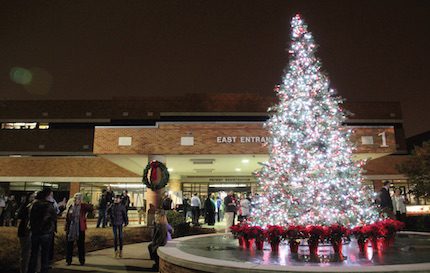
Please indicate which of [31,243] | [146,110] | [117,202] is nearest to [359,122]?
[146,110]

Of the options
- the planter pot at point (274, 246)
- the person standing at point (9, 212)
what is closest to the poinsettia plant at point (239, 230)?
the planter pot at point (274, 246)

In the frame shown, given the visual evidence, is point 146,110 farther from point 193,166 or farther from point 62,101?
point 193,166

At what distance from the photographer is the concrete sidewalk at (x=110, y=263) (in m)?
9.52

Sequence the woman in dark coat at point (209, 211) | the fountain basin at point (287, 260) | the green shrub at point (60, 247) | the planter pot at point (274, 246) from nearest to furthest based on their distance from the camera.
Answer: the fountain basin at point (287, 260) → the planter pot at point (274, 246) → the green shrub at point (60, 247) → the woman in dark coat at point (209, 211)

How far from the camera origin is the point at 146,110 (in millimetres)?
50719

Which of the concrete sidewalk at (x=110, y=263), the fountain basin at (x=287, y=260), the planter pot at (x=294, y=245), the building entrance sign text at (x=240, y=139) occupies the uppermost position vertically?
the building entrance sign text at (x=240, y=139)

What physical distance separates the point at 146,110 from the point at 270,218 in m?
41.6

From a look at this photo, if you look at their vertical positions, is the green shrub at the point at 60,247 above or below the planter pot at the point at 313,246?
below

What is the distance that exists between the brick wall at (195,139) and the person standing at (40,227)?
1253cm

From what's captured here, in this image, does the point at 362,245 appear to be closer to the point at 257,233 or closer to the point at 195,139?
the point at 257,233

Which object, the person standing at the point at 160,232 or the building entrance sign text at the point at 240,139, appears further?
the building entrance sign text at the point at 240,139

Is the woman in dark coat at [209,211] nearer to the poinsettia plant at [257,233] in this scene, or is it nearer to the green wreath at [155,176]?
the green wreath at [155,176]

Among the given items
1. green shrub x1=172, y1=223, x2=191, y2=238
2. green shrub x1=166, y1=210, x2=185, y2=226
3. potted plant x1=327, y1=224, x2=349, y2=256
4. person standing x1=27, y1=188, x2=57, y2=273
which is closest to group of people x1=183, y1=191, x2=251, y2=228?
green shrub x1=172, y1=223, x2=191, y2=238

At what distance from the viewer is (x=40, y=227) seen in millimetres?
7828
